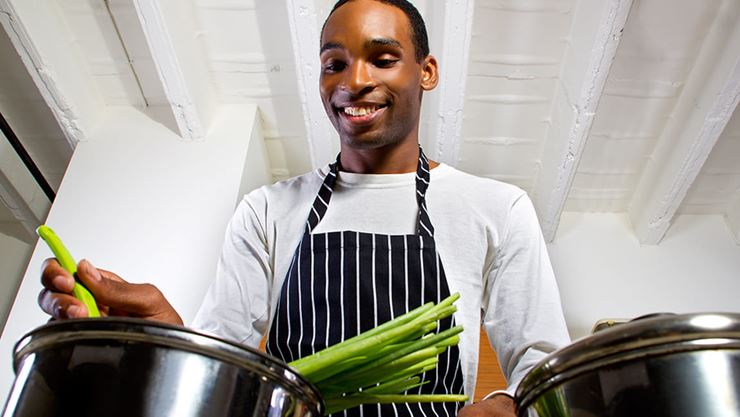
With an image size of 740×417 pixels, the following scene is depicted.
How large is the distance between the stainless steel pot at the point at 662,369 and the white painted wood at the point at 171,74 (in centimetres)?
207

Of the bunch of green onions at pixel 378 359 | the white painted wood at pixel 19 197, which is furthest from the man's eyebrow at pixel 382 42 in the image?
the white painted wood at pixel 19 197

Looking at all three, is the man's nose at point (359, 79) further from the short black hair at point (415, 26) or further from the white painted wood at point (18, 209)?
the white painted wood at point (18, 209)

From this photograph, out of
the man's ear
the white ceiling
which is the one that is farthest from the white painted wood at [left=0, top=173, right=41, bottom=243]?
the man's ear

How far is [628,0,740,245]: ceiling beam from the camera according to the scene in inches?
88.1

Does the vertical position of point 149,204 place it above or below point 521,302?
above

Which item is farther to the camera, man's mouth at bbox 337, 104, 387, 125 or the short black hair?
the short black hair

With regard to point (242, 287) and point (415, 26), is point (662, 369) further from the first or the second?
point (415, 26)

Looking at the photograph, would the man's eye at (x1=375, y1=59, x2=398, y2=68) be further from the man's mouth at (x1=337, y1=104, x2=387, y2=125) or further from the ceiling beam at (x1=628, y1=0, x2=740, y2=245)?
the ceiling beam at (x1=628, y1=0, x2=740, y2=245)

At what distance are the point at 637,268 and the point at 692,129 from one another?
76 centimetres

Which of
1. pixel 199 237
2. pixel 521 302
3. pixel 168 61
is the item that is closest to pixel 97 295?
pixel 521 302

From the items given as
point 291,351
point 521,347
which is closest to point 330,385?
point 291,351

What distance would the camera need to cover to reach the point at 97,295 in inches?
25.3

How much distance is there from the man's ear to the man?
0.01m

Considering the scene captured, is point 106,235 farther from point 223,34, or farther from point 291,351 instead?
point 291,351
